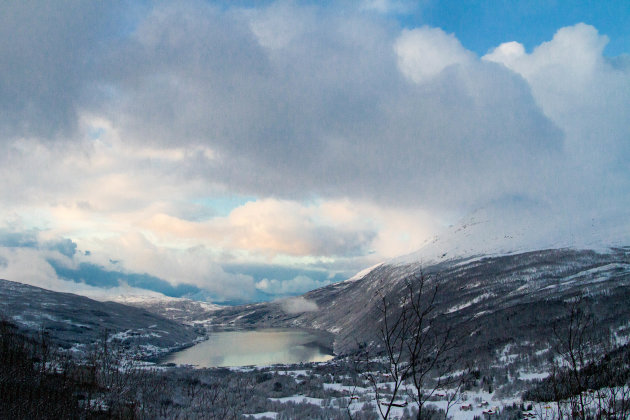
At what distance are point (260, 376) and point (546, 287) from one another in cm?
7166

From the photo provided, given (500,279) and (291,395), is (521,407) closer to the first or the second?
(291,395)

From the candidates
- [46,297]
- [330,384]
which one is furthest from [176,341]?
[330,384]

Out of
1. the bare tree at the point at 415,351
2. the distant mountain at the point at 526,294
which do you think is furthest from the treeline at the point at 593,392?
the distant mountain at the point at 526,294

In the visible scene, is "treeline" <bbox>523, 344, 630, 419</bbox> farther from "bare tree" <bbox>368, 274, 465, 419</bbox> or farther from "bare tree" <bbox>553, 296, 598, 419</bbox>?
"bare tree" <bbox>368, 274, 465, 419</bbox>

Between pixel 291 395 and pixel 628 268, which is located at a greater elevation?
pixel 628 268

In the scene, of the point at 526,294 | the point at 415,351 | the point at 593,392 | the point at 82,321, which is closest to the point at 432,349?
the point at 415,351

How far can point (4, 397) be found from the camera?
16.1 m

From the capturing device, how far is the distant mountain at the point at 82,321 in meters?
102

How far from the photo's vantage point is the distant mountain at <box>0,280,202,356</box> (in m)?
102

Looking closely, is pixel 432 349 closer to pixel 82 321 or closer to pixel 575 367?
pixel 575 367

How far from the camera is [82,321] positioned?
122 m

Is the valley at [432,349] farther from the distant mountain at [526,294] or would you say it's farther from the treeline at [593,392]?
the distant mountain at [526,294]

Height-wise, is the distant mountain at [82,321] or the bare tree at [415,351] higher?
the bare tree at [415,351]

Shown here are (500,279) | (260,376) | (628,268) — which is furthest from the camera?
(500,279)
